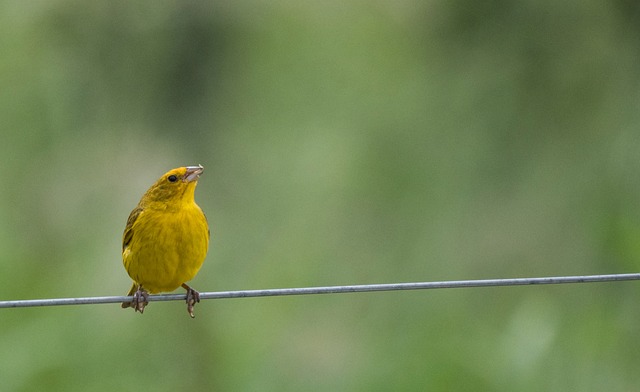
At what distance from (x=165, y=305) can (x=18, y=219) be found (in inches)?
60.9

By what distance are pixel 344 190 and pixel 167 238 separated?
3136 millimetres

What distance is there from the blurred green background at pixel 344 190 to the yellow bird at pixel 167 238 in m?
1.86

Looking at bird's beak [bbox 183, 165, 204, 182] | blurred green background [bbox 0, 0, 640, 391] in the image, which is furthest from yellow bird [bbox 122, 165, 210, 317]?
blurred green background [bbox 0, 0, 640, 391]

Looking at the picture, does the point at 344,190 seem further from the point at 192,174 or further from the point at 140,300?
the point at 140,300

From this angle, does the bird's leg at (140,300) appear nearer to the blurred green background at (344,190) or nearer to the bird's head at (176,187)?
the bird's head at (176,187)

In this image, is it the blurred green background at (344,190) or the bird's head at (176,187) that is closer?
the bird's head at (176,187)

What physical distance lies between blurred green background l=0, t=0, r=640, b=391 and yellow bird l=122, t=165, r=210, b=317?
73.4 inches

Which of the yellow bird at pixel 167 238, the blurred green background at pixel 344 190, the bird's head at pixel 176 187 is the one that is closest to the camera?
the yellow bird at pixel 167 238

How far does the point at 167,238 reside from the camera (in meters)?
4.23

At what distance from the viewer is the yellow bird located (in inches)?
167

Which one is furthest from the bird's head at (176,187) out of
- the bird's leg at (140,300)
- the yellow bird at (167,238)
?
the bird's leg at (140,300)

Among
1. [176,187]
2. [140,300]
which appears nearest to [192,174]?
[176,187]

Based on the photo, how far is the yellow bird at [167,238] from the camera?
13.9 feet

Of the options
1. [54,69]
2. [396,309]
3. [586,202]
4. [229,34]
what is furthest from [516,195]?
[54,69]
